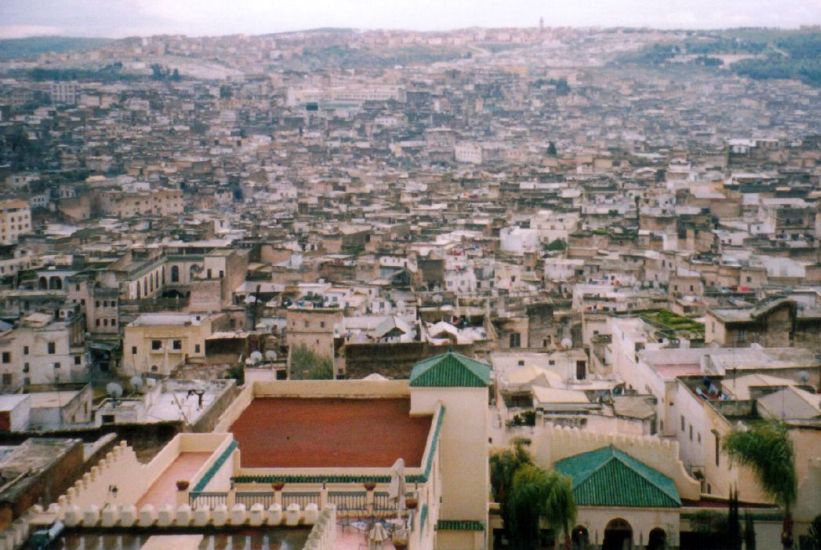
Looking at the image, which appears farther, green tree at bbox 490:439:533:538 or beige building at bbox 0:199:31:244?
beige building at bbox 0:199:31:244

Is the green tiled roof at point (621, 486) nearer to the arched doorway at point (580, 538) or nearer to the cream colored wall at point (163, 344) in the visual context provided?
the arched doorway at point (580, 538)

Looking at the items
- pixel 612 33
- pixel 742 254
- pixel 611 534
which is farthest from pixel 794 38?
pixel 611 534

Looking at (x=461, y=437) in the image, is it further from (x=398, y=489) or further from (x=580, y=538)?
(x=398, y=489)

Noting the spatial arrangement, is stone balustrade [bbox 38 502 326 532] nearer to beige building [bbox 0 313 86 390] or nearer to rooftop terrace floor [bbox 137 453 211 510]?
rooftop terrace floor [bbox 137 453 211 510]

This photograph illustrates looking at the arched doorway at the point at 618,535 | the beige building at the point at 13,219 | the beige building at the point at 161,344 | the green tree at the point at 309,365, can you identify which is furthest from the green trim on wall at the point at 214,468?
the beige building at the point at 13,219

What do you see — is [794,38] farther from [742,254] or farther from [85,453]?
[85,453]

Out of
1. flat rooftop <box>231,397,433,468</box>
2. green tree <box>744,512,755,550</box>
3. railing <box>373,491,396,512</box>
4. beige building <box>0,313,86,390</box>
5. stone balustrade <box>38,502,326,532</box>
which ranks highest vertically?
stone balustrade <box>38,502,326,532</box>

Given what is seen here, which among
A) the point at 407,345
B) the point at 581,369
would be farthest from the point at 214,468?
the point at 581,369

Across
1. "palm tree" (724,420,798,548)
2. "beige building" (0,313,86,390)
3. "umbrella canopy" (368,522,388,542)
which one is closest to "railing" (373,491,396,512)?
"umbrella canopy" (368,522,388,542)

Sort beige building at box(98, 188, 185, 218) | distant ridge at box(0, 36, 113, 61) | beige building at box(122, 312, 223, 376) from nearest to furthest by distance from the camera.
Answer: beige building at box(122, 312, 223, 376), beige building at box(98, 188, 185, 218), distant ridge at box(0, 36, 113, 61)
